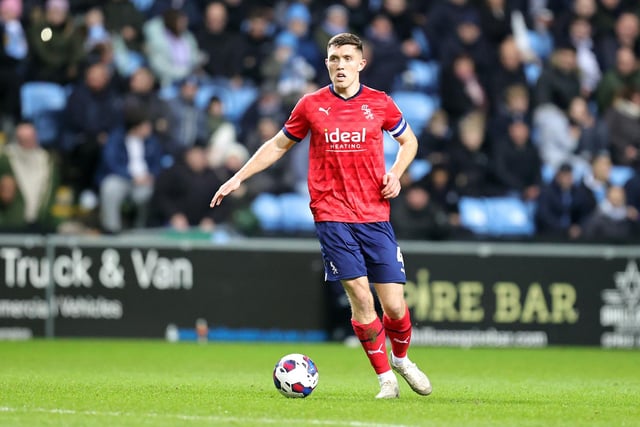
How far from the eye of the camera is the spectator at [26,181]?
17.4 meters

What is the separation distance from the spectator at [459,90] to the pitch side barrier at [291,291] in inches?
159

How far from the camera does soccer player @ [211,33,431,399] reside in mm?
9133

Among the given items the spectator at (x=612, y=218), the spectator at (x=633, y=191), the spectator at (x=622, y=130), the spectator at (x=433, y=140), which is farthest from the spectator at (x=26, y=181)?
the spectator at (x=622, y=130)

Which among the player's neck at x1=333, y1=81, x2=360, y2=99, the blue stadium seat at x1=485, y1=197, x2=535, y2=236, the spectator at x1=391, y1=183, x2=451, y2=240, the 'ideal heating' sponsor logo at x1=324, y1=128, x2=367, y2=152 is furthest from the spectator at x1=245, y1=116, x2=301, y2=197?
the 'ideal heating' sponsor logo at x1=324, y1=128, x2=367, y2=152

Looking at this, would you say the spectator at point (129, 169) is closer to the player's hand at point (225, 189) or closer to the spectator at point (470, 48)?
the spectator at point (470, 48)

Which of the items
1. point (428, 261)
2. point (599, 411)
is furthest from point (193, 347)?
point (599, 411)

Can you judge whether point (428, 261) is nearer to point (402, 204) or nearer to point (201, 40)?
point (402, 204)

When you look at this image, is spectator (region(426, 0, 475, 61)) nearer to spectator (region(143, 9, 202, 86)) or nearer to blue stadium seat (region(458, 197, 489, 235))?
blue stadium seat (region(458, 197, 489, 235))

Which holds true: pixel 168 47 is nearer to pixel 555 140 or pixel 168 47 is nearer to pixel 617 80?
pixel 555 140

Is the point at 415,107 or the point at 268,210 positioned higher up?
the point at 415,107

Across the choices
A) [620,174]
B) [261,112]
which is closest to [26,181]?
[261,112]

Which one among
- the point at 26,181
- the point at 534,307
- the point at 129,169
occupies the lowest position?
the point at 534,307

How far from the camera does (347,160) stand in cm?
922

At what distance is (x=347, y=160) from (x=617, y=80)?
45.3ft
